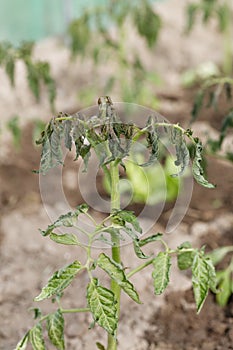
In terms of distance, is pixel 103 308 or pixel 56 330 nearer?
pixel 103 308

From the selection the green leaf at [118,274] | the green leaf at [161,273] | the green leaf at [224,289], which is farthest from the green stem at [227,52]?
the green leaf at [118,274]

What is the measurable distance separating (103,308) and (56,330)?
272 mm

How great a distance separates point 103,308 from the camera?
1458 mm

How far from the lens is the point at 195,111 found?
2.42 metres

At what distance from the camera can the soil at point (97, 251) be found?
225 centimetres

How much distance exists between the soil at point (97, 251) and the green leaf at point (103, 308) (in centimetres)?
72

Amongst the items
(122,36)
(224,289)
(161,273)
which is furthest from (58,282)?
(122,36)

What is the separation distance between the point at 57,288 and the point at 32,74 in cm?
144

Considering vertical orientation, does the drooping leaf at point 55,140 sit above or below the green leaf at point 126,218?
above

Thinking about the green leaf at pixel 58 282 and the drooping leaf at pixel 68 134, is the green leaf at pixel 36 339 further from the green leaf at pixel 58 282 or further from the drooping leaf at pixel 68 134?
the drooping leaf at pixel 68 134

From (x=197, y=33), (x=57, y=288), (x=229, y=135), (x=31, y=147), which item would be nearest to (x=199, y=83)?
(x=197, y=33)

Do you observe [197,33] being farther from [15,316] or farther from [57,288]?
[57,288]

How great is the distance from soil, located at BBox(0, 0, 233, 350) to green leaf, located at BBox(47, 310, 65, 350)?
0.54 meters

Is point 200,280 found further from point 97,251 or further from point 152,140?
point 97,251
